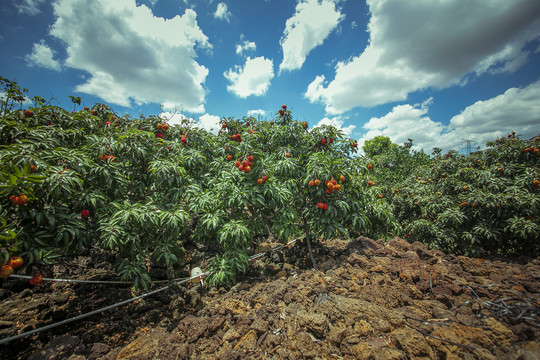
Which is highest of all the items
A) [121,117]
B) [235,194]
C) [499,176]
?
[121,117]

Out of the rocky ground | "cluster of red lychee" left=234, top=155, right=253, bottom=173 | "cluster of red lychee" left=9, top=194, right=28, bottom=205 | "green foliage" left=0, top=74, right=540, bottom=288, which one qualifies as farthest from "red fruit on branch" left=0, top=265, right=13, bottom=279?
"cluster of red lychee" left=234, top=155, right=253, bottom=173

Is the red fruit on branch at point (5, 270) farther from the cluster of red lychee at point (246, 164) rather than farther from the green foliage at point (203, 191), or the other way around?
the cluster of red lychee at point (246, 164)

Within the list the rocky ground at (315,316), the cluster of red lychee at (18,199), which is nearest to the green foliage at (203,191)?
the cluster of red lychee at (18,199)

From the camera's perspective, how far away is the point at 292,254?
14.2 ft

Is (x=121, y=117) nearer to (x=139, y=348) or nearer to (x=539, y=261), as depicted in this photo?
(x=139, y=348)

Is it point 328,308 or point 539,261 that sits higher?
point 328,308

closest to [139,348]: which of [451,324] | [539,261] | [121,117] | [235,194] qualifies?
[235,194]

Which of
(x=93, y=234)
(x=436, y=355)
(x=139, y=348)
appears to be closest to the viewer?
(x=436, y=355)

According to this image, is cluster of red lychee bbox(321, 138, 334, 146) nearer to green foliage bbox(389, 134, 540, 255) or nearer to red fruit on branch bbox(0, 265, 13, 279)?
green foliage bbox(389, 134, 540, 255)

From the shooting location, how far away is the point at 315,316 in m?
2.06

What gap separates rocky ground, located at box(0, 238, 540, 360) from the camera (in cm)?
164

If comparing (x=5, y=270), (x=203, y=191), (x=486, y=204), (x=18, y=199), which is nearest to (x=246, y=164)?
(x=203, y=191)

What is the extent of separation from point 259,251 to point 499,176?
6.01 metres

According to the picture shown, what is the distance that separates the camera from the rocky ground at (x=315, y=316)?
5.38 feet
